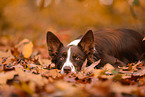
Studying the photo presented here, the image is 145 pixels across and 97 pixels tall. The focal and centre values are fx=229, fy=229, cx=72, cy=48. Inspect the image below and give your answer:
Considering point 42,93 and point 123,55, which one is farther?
point 123,55

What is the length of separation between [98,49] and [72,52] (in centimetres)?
83

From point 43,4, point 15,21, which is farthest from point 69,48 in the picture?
point 15,21

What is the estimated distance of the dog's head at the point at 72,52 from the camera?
384 centimetres

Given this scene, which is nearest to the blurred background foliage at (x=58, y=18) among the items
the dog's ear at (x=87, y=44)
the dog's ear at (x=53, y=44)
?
the dog's ear at (x=53, y=44)

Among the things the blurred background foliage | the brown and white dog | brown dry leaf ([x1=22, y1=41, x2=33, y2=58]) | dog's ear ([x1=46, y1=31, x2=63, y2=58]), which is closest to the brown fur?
the brown and white dog

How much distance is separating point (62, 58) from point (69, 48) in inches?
9.2

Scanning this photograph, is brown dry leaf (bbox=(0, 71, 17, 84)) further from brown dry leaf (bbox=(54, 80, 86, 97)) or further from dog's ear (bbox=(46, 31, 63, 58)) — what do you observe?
dog's ear (bbox=(46, 31, 63, 58))

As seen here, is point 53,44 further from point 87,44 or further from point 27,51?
point 27,51

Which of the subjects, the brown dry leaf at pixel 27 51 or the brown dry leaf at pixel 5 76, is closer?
the brown dry leaf at pixel 5 76

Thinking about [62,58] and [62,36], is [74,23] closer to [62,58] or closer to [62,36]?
[62,36]

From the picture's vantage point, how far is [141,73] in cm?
296

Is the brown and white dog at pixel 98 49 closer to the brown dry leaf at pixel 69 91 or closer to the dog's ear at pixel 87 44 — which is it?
the dog's ear at pixel 87 44

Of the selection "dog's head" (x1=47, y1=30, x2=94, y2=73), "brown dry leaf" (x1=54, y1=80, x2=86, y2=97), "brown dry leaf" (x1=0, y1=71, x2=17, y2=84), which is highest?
"dog's head" (x1=47, y1=30, x2=94, y2=73)

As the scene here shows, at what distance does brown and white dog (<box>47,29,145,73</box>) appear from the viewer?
12.9ft
